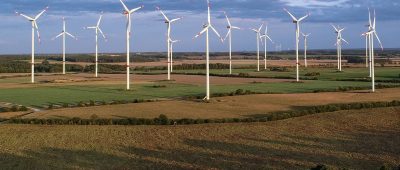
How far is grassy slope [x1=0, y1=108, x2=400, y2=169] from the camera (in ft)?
83.4

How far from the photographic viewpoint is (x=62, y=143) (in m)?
31.0

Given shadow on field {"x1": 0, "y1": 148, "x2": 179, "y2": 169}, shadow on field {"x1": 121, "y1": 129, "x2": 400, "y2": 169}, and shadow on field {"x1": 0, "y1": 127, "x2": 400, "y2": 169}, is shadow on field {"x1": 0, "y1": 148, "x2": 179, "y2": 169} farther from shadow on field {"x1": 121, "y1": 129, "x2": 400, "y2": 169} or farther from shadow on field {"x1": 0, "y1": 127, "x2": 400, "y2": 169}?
shadow on field {"x1": 121, "y1": 129, "x2": 400, "y2": 169}

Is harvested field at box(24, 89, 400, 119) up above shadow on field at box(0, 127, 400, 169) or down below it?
above

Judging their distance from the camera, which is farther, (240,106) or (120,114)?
(240,106)

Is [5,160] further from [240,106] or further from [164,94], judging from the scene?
[164,94]

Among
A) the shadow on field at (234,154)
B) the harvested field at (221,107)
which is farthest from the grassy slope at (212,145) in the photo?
the harvested field at (221,107)

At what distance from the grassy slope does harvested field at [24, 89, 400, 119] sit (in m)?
5.55

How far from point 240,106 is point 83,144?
66.6 feet

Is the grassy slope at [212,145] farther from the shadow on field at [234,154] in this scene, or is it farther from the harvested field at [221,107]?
the harvested field at [221,107]

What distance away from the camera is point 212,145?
3006 centimetres

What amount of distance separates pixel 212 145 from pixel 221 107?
17.9 metres

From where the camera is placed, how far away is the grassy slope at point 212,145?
83.4 ft

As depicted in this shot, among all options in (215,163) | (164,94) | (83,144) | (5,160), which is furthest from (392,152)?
(164,94)

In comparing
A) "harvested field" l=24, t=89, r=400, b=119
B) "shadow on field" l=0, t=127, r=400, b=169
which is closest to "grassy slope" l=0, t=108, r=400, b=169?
"shadow on field" l=0, t=127, r=400, b=169
